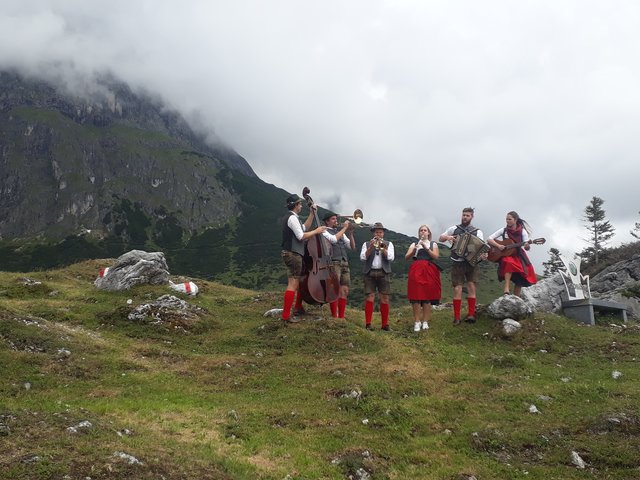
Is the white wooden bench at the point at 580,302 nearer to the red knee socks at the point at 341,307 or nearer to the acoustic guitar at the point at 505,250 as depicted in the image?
the acoustic guitar at the point at 505,250

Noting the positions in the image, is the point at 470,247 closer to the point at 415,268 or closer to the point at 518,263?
the point at 415,268

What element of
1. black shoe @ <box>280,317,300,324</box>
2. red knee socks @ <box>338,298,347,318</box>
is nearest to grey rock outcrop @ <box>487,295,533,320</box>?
red knee socks @ <box>338,298,347,318</box>

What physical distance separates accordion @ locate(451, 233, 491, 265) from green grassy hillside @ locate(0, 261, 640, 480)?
245 cm

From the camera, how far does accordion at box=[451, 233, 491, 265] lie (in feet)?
56.7

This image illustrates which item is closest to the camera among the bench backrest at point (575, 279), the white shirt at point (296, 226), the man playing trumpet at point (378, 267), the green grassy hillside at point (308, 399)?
the green grassy hillside at point (308, 399)

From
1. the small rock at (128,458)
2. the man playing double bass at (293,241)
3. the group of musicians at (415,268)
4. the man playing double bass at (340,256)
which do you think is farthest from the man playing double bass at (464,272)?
the small rock at (128,458)

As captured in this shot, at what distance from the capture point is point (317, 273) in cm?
1516

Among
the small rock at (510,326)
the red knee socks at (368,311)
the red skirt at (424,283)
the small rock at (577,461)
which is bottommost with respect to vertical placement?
the small rock at (577,461)

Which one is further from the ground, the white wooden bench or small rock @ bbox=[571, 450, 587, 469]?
the white wooden bench

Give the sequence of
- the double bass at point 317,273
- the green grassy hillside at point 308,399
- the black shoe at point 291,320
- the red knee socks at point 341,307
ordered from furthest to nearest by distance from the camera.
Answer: the red knee socks at point 341,307 → the black shoe at point 291,320 → the double bass at point 317,273 → the green grassy hillside at point 308,399

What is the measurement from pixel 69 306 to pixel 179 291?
5.35m

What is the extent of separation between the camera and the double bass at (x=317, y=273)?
1498cm

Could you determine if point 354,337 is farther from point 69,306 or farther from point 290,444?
point 69,306

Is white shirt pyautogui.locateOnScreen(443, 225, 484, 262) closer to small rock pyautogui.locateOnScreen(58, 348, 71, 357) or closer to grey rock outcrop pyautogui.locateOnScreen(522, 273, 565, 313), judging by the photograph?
grey rock outcrop pyautogui.locateOnScreen(522, 273, 565, 313)
